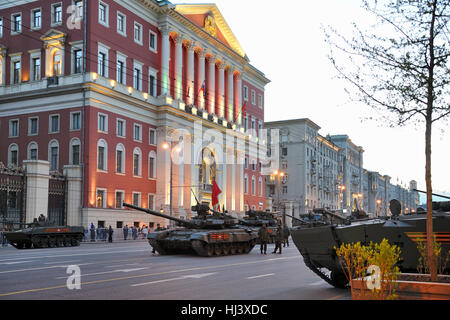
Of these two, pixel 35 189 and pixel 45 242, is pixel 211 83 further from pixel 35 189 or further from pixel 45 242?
pixel 45 242

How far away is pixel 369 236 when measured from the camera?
11023 mm

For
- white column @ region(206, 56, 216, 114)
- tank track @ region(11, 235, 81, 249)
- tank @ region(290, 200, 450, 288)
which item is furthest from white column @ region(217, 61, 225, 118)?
tank @ region(290, 200, 450, 288)

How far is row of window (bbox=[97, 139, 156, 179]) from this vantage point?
44.9 meters

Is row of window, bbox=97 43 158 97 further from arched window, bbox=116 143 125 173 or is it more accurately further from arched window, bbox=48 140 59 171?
arched window, bbox=48 140 59 171

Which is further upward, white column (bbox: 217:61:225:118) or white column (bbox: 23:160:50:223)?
white column (bbox: 217:61:225:118)

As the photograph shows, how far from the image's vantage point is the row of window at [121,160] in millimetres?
44875

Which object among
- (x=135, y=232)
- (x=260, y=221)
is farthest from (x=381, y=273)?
(x=135, y=232)

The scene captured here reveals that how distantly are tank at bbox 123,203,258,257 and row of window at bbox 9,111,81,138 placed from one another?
2137 centimetres

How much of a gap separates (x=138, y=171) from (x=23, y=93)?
38.5ft

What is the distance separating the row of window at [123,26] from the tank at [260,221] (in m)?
21.4

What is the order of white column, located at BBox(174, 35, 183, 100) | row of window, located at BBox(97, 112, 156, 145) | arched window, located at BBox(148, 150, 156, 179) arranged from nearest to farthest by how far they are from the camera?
row of window, located at BBox(97, 112, 156, 145) → arched window, located at BBox(148, 150, 156, 179) → white column, located at BBox(174, 35, 183, 100)

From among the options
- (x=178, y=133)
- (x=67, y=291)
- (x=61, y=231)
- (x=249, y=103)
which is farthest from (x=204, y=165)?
(x=67, y=291)

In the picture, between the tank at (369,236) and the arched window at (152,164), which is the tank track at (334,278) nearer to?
the tank at (369,236)
